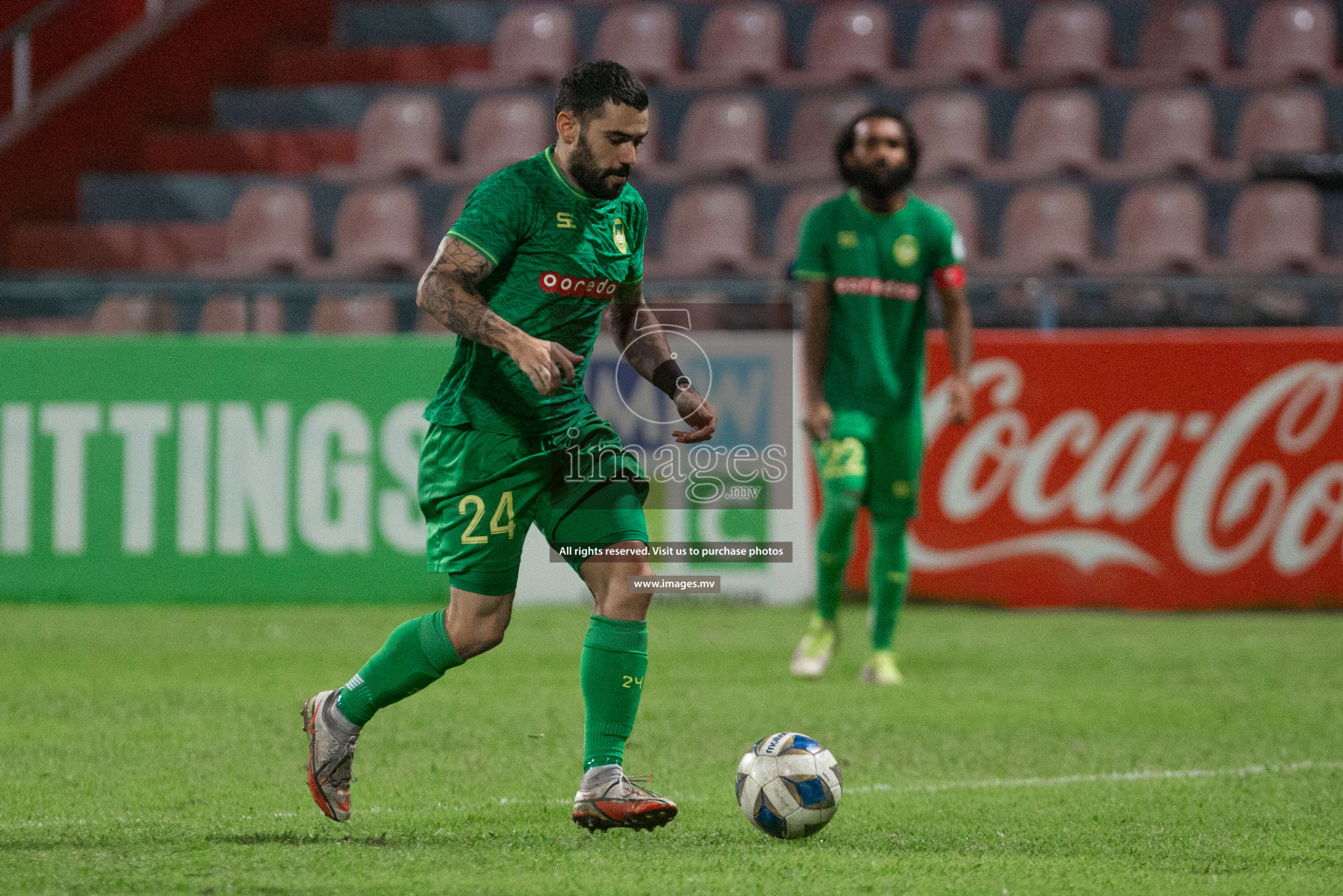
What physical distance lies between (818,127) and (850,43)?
129 centimetres

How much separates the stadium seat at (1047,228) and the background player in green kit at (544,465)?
904 cm

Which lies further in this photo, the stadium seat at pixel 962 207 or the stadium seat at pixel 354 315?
the stadium seat at pixel 962 207

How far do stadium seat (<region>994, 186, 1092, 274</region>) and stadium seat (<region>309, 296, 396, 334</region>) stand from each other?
472cm

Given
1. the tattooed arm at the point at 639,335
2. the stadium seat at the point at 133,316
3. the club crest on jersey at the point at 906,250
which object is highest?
the club crest on jersey at the point at 906,250

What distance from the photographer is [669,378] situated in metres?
4.70

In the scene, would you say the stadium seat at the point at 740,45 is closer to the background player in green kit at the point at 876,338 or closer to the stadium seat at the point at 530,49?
the stadium seat at the point at 530,49

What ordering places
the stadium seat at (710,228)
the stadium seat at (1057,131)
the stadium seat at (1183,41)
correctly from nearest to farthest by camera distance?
the stadium seat at (710,228) → the stadium seat at (1057,131) → the stadium seat at (1183,41)

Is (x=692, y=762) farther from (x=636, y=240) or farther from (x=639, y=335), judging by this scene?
(x=636, y=240)

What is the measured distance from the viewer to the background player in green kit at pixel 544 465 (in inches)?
174

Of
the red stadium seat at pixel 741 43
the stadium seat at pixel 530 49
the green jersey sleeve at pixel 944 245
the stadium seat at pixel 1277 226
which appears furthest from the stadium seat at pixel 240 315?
the stadium seat at pixel 1277 226

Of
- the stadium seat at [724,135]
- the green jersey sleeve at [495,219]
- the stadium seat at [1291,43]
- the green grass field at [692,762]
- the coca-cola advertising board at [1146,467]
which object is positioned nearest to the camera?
the green grass field at [692,762]

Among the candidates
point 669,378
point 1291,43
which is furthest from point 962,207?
point 669,378

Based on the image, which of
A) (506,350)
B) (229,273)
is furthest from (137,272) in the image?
(506,350)

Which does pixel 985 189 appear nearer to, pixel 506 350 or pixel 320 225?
pixel 320 225
